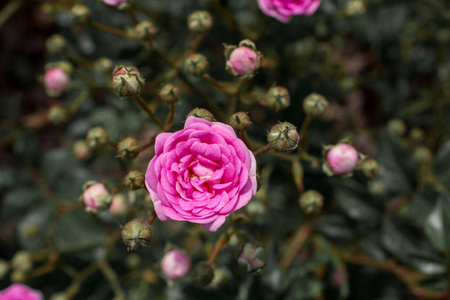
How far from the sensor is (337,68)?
107 inches

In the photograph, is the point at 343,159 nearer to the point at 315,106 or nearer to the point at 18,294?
the point at 315,106

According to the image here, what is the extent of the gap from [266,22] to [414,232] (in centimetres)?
124

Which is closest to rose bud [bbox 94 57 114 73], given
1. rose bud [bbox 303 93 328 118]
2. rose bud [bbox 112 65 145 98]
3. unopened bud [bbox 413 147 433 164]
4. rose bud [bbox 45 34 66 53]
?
rose bud [bbox 45 34 66 53]

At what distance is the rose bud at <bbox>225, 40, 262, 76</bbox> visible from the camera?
1.49m

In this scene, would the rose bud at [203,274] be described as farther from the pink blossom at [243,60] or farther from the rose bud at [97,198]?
the pink blossom at [243,60]

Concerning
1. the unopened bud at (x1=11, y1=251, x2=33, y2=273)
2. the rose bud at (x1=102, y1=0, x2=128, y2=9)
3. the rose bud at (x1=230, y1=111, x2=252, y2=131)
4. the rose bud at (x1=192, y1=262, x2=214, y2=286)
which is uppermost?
the rose bud at (x1=102, y1=0, x2=128, y2=9)

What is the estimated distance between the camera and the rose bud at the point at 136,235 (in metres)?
1.28

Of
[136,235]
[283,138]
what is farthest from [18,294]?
[283,138]

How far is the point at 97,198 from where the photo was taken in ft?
5.15

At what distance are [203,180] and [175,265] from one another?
56 cm

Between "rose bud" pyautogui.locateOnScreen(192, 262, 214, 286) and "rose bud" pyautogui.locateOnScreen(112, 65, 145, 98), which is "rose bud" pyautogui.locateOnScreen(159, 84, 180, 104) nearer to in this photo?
"rose bud" pyautogui.locateOnScreen(112, 65, 145, 98)

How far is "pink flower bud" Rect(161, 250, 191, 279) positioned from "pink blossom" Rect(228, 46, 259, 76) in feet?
2.46

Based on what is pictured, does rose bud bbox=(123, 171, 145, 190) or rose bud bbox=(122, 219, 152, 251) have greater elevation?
rose bud bbox=(123, 171, 145, 190)

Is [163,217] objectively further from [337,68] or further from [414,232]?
[337,68]
